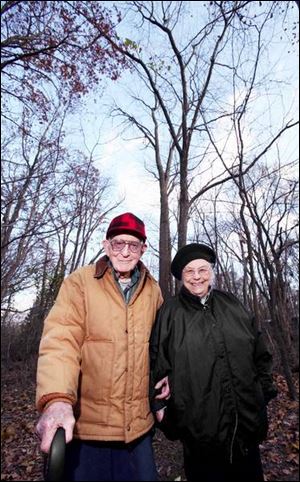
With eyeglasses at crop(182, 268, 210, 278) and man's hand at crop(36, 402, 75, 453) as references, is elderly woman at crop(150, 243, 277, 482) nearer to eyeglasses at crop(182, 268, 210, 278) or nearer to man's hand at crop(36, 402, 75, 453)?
eyeglasses at crop(182, 268, 210, 278)

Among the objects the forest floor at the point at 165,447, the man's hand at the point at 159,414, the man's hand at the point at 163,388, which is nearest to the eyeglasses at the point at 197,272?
the man's hand at the point at 163,388

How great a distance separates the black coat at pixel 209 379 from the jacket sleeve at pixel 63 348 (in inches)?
19.8

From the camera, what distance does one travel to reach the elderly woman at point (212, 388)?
6.22ft

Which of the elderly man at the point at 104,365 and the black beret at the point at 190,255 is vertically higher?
the black beret at the point at 190,255

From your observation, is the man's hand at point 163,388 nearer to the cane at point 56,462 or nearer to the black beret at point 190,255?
the black beret at point 190,255

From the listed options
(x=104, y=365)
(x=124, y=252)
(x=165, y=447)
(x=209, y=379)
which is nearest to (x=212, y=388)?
(x=209, y=379)

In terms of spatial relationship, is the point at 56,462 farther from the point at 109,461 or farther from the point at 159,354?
the point at 159,354

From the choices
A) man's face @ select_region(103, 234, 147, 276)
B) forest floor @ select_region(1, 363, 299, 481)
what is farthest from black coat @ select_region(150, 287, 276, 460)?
forest floor @ select_region(1, 363, 299, 481)

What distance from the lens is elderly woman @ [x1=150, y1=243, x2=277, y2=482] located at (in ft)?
6.22

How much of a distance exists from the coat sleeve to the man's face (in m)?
0.40

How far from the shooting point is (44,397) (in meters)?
1.38

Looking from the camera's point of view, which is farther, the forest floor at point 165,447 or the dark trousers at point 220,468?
the forest floor at point 165,447

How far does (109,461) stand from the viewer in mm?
1654

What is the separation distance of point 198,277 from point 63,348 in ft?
3.46
